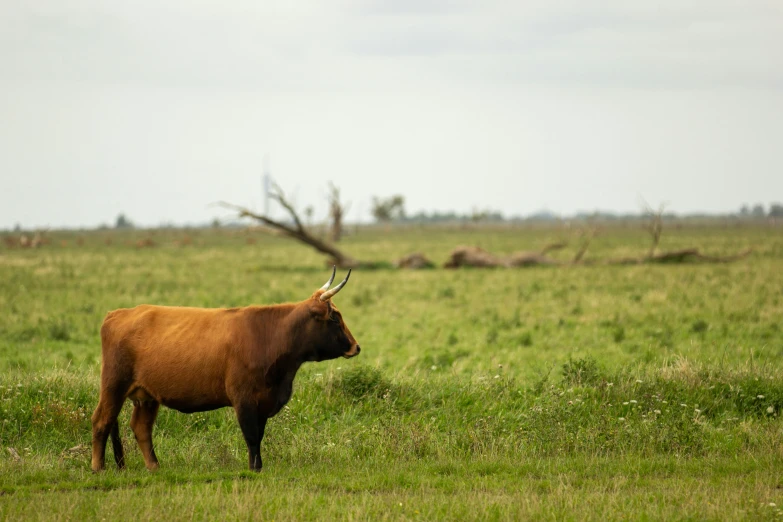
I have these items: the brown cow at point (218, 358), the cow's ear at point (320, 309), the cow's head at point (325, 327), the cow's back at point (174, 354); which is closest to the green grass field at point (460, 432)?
the brown cow at point (218, 358)

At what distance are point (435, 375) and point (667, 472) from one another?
16.1 ft

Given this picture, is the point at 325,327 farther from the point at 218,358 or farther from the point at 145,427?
the point at 145,427

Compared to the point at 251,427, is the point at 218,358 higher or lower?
higher

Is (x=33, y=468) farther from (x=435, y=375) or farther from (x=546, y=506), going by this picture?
(x=435, y=375)

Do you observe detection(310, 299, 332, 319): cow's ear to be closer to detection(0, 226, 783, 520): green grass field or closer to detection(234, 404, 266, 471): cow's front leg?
detection(234, 404, 266, 471): cow's front leg

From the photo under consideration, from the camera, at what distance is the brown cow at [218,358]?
7.41 metres

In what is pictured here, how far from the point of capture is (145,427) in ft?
25.8

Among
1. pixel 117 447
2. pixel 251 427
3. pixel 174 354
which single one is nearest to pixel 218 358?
pixel 174 354

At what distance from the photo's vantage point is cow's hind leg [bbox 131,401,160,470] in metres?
7.75

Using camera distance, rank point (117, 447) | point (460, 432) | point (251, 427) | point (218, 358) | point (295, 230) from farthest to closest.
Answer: point (295, 230) < point (460, 432) < point (117, 447) < point (218, 358) < point (251, 427)

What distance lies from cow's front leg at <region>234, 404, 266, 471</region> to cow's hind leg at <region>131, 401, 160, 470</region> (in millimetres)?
1029

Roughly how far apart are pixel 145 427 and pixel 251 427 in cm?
131

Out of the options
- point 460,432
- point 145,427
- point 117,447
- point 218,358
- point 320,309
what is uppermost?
point 320,309

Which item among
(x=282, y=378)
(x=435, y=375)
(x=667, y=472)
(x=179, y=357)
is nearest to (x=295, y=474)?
(x=282, y=378)
